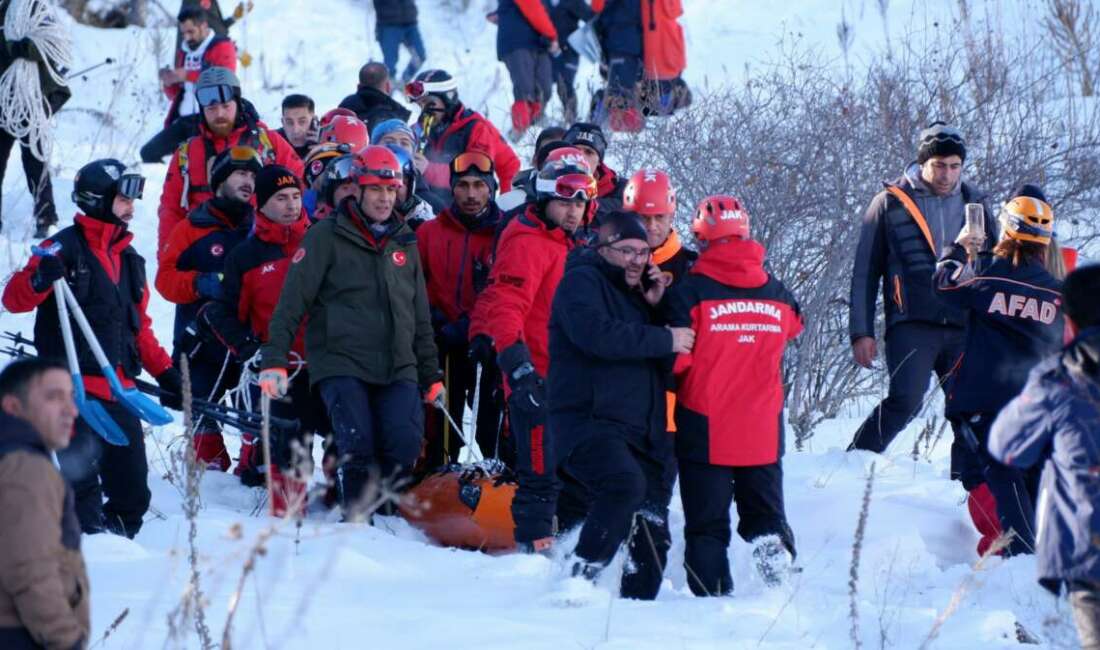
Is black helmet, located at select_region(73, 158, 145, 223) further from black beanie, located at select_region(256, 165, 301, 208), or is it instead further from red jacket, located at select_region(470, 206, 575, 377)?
red jacket, located at select_region(470, 206, 575, 377)

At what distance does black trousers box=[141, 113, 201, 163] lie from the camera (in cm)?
1259

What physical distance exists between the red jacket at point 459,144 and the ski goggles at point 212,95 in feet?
3.83

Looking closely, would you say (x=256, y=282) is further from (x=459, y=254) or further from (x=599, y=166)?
(x=599, y=166)

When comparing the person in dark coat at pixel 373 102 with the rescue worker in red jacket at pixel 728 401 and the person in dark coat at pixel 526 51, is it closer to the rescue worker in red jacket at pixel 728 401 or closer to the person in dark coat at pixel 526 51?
the person in dark coat at pixel 526 51

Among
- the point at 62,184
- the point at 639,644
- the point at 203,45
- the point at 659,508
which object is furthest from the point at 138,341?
the point at 62,184

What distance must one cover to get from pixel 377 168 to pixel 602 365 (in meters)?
1.59

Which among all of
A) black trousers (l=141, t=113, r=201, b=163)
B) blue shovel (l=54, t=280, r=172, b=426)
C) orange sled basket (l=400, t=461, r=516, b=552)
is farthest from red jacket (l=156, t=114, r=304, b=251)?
black trousers (l=141, t=113, r=201, b=163)

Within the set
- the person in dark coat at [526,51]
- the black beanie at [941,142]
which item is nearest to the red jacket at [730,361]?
the black beanie at [941,142]

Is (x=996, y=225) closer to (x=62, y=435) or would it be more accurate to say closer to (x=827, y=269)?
(x=827, y=269)

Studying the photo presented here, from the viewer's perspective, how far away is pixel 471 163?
8.28 m

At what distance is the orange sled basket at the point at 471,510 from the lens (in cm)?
771

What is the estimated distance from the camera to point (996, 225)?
327 inches

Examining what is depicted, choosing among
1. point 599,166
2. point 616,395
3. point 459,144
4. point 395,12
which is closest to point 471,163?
point 599,166

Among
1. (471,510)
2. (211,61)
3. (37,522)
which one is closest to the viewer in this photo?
(37,522)
